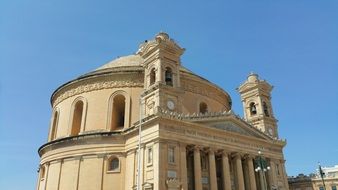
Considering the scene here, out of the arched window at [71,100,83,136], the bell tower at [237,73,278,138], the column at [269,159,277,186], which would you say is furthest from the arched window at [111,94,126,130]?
the column at [269,159,277,186]

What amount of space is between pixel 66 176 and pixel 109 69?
12.3m

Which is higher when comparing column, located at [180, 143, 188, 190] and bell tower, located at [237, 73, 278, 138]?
bell tower, located at [237, 73, 278, 138]

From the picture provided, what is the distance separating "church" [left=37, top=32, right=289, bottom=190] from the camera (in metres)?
27.1

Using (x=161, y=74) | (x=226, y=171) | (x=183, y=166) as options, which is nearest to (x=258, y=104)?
(x=226, y=171)

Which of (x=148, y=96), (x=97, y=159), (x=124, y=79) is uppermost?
(x=124, y=79)

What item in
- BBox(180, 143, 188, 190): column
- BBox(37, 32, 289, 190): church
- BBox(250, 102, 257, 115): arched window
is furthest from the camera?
Answer: BBox(250, 102, 257, 115): arched window

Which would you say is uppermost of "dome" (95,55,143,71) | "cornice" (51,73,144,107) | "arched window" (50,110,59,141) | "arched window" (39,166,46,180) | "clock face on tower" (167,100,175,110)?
"dome" (95,55,143,71)

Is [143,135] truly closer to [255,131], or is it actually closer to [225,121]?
[225,121]

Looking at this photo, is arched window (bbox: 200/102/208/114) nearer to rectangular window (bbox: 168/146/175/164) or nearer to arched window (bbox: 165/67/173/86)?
arched window (bbox: 165/67/173/86)

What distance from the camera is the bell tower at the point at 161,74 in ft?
96.1

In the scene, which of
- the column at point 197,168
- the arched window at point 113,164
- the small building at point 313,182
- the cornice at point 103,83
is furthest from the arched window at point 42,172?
the small building at point 313,182

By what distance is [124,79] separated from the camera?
35.5 metres

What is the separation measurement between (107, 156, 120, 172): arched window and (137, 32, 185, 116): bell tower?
18.1ft

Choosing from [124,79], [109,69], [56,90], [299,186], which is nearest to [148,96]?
[124,79]
